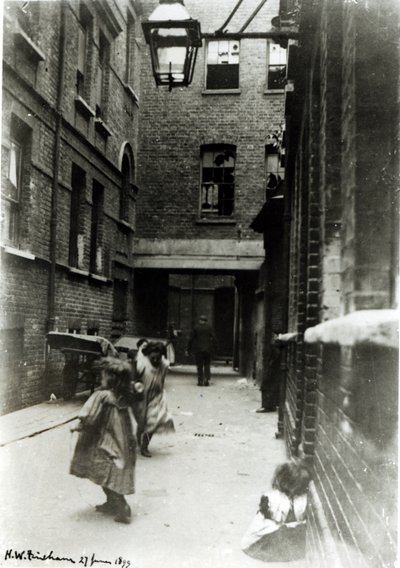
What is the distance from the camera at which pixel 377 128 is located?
2559 mm

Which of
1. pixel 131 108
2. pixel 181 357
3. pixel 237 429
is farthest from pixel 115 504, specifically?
pixel 181 357

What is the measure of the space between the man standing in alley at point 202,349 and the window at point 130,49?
733cm

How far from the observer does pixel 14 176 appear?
1023 cm

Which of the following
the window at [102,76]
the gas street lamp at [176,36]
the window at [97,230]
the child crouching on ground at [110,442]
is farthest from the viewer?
the window at [97,230]

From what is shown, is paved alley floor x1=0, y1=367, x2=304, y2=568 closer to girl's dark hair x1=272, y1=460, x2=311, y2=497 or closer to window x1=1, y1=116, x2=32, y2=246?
girl's dark hair x1=272, y1=460, x2=311, y2=497

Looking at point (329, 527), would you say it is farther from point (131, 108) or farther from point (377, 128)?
point (131, 108)

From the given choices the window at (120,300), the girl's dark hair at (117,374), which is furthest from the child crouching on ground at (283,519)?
the window at (120,300)

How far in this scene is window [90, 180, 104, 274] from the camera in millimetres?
14828

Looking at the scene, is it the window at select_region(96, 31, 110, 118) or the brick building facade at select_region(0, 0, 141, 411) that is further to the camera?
the window at select_region(96, 31, 110, 118)

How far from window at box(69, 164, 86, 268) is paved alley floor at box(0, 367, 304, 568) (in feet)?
17.6

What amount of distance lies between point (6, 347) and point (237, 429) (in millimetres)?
3841

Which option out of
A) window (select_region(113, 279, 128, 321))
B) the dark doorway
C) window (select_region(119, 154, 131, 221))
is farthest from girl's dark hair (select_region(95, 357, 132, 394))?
the dark doorway

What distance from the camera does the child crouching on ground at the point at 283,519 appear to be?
162 inches
